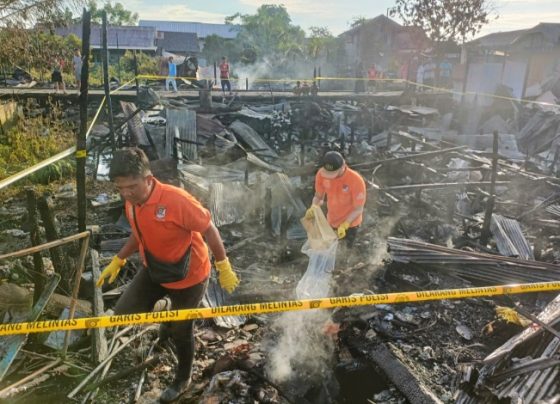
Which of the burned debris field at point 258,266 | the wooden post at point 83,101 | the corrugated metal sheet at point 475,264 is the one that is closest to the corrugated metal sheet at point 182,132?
the burned debris field at point 258,266

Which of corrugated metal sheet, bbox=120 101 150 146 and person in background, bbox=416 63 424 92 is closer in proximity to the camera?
corrugated metal sheet, bbox=120 101 150 146

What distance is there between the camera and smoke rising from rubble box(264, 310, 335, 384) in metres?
3.72

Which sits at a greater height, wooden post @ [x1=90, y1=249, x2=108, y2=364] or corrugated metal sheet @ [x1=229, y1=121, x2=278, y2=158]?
corrugated metal sheet @ [x1=229, y1=121, x2=278, y2=158]

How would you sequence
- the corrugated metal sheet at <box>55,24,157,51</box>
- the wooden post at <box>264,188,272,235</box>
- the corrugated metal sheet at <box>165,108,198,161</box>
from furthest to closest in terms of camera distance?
1. the corrugated metal sheet at <box>55,24,157,51</box>
2. the corrugated metal sheet at <box>165,108,198,161</box>
3. the wooden post at <box>264,188,272,235</box>

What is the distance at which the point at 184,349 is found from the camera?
10.9 ft

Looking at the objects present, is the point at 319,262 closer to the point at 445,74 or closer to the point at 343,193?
the point at 343,193

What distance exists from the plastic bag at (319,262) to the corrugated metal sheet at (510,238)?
3.01 meters

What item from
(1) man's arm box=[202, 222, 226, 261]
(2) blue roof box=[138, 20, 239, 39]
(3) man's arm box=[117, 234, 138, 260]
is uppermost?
(2) blue roof box=[138, 20, 239, 39]

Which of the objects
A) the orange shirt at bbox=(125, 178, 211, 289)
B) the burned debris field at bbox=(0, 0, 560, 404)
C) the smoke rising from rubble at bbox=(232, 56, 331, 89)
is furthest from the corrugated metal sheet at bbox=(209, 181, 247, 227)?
the smoke rising from rubble at bbox=(232, 56, 331, 89)

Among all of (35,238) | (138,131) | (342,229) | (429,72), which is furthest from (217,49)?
(35,238)

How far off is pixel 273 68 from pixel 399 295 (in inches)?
1407

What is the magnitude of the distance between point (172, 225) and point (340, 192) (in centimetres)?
239

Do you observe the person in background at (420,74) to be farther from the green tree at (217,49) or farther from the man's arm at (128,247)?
the man's arm at (128,247)

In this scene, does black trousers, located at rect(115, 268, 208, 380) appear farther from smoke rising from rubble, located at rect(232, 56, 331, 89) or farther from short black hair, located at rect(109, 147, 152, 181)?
smoke rising from rubble, located at rect(232, 56, 331, 89)
